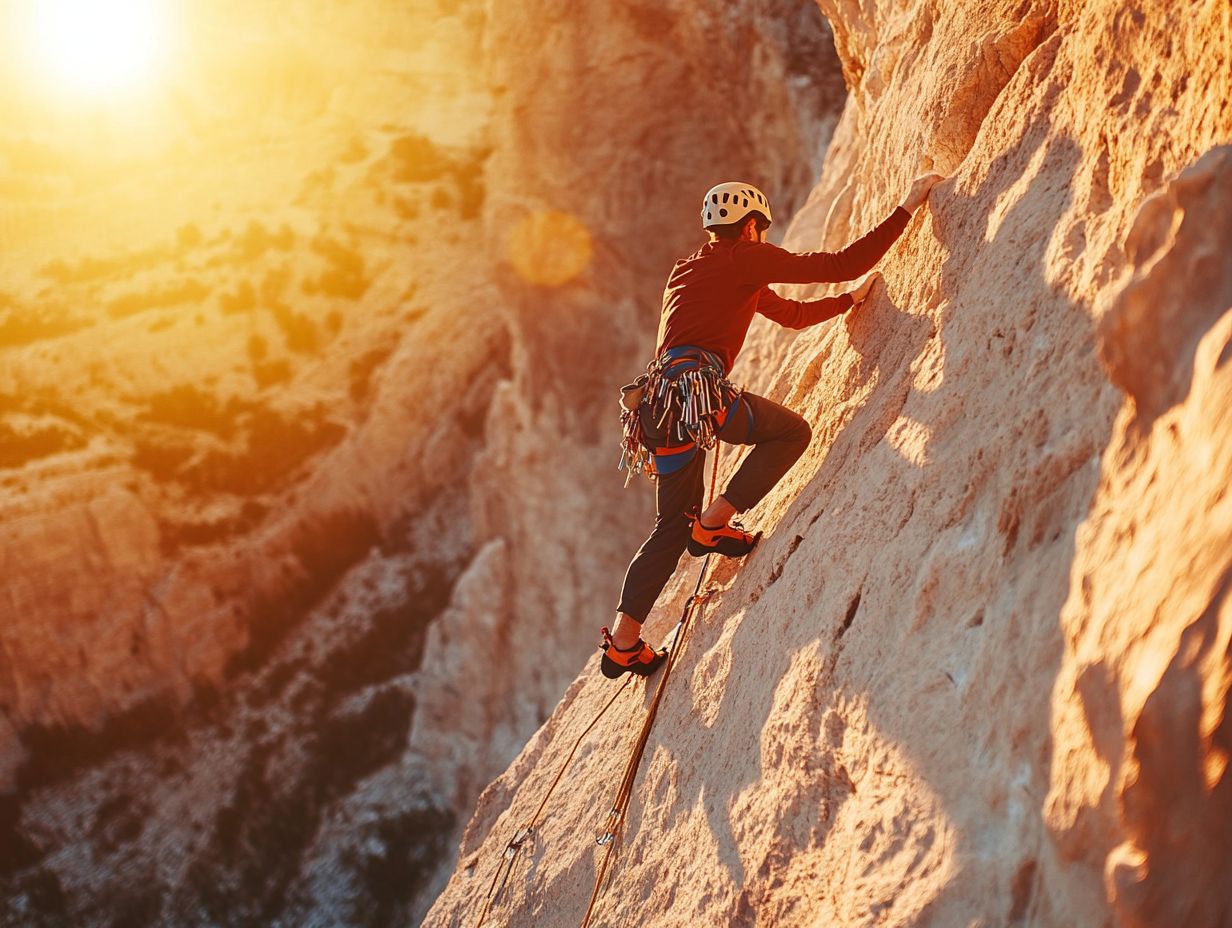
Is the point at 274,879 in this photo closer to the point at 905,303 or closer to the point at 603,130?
the point at 603,130

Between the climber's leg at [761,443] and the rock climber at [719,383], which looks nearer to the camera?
the rock climber at [719,383]

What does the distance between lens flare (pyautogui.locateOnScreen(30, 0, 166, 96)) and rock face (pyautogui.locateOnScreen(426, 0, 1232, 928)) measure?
34.2m

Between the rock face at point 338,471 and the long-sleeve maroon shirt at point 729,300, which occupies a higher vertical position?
the rock face at point 338,471

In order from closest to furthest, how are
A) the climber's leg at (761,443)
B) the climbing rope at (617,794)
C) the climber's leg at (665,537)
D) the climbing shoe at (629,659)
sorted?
the climber's leg at (761,443) → the climbing rope at (617,794) → the climber's leg at (665,537) → the climbing shoe at (629,659)

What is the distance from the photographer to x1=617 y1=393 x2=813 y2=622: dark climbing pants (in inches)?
165

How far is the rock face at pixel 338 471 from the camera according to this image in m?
15.2

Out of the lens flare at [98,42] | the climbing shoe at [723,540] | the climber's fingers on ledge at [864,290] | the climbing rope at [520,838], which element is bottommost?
the climbing rope at [520,838]

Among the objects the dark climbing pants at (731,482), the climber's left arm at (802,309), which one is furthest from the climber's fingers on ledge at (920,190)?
the dark climbing pants at (731,482)

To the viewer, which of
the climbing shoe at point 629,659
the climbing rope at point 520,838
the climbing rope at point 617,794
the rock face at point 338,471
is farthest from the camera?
the rock face at point 338,471

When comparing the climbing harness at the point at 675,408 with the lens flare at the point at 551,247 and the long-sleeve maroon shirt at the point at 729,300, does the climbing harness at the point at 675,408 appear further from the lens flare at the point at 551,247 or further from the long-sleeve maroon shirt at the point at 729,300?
the lens flare at the point at 551,247

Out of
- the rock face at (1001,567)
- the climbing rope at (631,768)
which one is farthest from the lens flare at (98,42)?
the rock face at (1001,567)

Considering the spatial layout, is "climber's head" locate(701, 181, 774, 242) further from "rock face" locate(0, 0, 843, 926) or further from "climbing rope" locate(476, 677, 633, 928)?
"rock face" locate(0, 0, 843, 926)

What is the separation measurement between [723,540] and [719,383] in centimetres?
76

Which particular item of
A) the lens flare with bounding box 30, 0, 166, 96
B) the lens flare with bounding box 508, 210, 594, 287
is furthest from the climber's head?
the lens flare with bounding box 30, 0, 166, 96
